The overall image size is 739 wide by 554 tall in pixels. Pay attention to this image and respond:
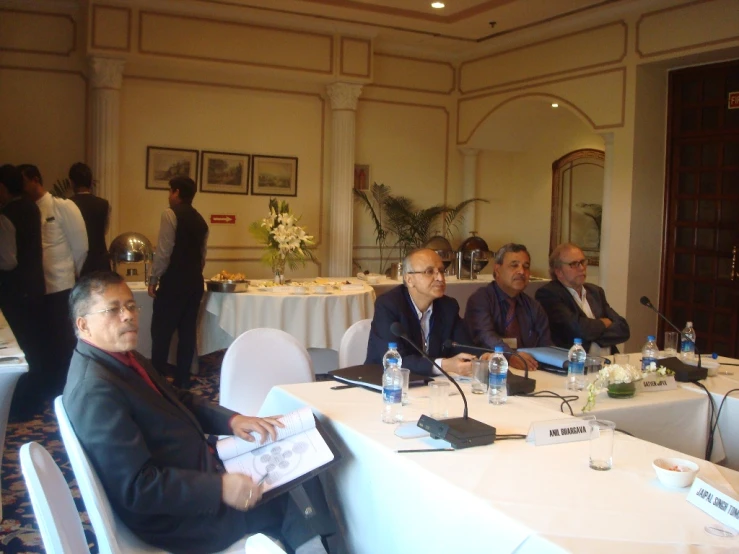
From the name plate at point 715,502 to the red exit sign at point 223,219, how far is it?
702cm

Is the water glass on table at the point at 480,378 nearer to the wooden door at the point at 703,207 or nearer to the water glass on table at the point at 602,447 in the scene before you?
the water glass on table at the point at 602,447

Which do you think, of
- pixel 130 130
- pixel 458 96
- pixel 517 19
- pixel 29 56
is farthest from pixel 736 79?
Answer: pixel 29 56

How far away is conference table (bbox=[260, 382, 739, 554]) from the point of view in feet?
5.25

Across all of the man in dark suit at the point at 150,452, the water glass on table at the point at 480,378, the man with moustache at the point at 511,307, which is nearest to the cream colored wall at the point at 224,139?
the man with moustache at the point at 511,307

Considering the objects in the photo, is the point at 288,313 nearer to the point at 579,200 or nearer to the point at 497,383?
the point at 497,383

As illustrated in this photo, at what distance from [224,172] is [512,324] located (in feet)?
17.0

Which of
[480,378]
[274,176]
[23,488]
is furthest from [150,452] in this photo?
[274,176]

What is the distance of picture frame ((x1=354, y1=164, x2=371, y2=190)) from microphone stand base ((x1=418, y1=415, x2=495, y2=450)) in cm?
706

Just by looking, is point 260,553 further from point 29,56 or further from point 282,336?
point 29,56

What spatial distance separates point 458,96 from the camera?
31.0 feet

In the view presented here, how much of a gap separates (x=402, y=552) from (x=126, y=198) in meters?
6.55

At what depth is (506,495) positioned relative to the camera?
70.2 inches

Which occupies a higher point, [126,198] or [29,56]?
[29,56]

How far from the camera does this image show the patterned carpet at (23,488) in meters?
3.00
